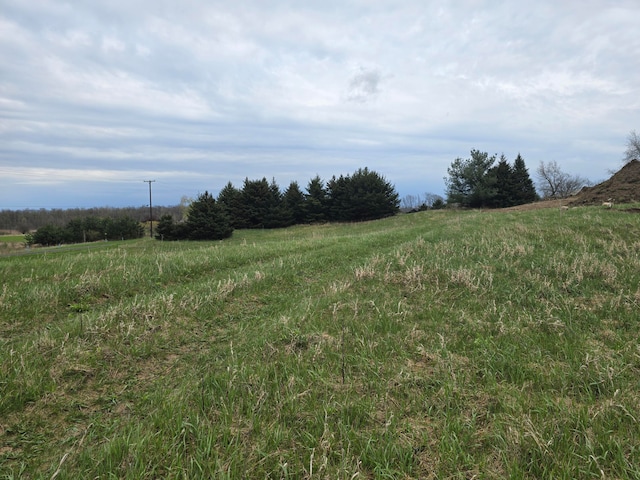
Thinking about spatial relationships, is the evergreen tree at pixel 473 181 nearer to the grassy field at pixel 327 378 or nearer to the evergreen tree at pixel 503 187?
the evergreen tree at pixel 503 187

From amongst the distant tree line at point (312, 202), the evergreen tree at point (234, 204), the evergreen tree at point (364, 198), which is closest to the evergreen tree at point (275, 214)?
the distant tree line at point (312, 202)

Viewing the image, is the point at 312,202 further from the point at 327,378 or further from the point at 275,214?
the point at 327,378

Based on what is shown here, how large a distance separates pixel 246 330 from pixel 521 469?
4.09m

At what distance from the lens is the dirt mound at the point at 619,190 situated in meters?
24.2

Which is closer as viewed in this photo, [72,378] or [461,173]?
[72,378]

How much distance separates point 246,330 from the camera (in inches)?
213

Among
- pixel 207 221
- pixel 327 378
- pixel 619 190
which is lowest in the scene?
pixel 327 378

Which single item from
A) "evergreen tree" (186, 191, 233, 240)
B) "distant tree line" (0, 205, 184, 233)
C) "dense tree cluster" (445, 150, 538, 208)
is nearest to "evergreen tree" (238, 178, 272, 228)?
"evergreen tree" (186, 191, 233, 240)

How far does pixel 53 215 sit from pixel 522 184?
14510 centimetres

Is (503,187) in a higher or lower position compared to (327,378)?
higher

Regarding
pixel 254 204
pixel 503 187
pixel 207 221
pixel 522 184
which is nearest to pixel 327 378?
pixel 207 221

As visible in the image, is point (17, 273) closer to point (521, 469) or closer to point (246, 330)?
point (246, 330)

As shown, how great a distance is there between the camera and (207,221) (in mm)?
37281

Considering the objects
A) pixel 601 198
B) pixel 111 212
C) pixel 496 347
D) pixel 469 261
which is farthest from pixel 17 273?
pixel 111 212
